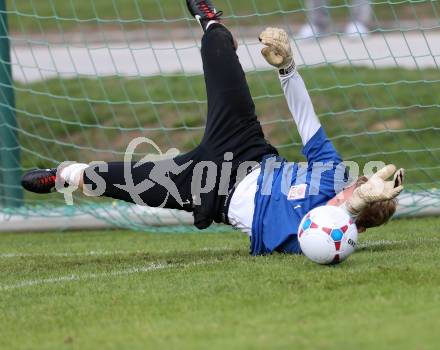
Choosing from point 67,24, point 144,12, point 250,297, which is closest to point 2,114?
point 250,297

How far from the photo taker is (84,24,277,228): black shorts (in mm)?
6668

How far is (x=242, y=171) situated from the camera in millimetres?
6625

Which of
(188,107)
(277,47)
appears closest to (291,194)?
(277,47)

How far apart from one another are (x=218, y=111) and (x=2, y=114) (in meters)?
3.07

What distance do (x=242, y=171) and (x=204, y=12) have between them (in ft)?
3.73

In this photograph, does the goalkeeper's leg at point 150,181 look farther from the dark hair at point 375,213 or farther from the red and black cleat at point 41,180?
the dark hair at point 375,213

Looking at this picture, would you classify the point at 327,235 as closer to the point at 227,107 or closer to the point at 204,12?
the point at 227,107

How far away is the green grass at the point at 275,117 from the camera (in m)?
10.7

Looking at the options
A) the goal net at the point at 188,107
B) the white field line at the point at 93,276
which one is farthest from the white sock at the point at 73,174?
the goal net at the point at 188,107

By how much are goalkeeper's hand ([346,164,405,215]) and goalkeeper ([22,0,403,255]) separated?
0.24 metres

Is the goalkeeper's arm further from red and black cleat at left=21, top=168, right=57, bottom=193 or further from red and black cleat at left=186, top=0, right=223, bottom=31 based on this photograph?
red and black cleat at left=21, top=168, right=57, bottom=193

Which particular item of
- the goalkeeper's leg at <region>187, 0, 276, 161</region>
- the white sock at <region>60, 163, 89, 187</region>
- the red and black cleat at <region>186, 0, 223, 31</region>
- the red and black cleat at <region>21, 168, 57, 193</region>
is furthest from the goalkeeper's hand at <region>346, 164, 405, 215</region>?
the red and black cleat at <region>21, 168, 57, 193</region>

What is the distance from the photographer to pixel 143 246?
26.0 ft

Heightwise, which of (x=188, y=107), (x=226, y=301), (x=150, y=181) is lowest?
(x=226, y=301)
